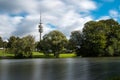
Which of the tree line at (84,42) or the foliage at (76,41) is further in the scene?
the foliage at (76,41)

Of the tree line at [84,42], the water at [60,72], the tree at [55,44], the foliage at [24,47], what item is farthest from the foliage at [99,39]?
the water at [60,72]

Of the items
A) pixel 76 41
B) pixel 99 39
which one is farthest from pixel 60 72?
pixel 76 41

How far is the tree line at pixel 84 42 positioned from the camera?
139m

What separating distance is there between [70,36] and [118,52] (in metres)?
29.1

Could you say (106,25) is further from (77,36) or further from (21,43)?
(21,43)

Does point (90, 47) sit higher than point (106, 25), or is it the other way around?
point (106, 25)

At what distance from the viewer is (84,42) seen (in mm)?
145375

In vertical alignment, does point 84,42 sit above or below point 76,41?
below

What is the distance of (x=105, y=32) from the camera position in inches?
5674

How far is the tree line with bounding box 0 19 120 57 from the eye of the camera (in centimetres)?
13875

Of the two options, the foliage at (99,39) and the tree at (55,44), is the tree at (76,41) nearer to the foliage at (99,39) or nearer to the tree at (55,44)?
the foliage at (99,39)

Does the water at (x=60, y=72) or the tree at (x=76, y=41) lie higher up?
the tree at (x=76, y=41)

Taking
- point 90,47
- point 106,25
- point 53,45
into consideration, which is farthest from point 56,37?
point 106,25

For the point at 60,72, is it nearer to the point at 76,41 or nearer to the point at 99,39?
the point at 99,39
